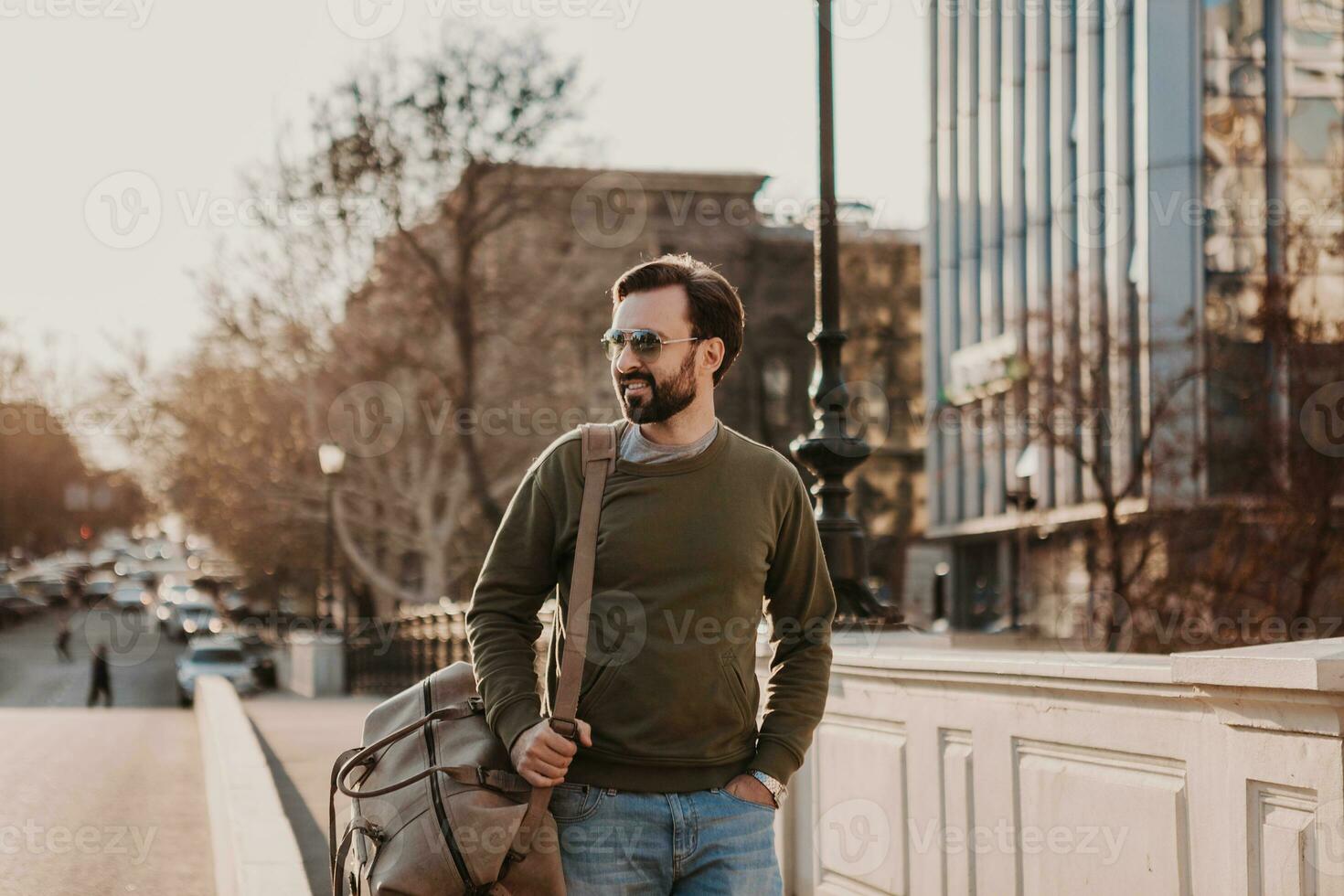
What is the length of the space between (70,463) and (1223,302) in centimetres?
7184

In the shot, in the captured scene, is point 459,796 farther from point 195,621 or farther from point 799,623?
point 195,621

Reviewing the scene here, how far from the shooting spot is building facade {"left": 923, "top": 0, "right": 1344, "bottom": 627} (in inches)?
1136

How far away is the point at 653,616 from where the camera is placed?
3217 millimetres

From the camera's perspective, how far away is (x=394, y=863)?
3.15 meters

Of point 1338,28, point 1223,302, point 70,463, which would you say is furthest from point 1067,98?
point 70,463

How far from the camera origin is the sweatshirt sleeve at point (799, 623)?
11.4 ft

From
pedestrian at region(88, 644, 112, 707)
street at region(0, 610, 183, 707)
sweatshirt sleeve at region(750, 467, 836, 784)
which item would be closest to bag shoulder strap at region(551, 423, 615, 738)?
sweatshirt sleeve at region(750, 467, 836, 784)

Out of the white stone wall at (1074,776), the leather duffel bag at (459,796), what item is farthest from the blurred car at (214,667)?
the leather duffel bag at (459,796)

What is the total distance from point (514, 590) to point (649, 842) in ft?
1.90

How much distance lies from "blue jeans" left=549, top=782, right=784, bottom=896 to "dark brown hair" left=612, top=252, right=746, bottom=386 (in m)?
0.94

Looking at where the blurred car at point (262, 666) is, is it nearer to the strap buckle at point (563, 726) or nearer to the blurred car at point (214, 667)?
the blurred car at point (214, 667)

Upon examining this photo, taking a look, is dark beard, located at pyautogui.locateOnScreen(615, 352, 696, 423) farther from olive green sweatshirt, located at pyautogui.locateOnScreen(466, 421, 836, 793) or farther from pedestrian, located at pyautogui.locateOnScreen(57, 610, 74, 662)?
pedestrian, located at pyautogui.locateOnScreen(57, 610, 74, 662)

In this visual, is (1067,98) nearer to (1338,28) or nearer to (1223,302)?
(1338,28)

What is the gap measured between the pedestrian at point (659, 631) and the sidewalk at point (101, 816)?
6706 millimetres
